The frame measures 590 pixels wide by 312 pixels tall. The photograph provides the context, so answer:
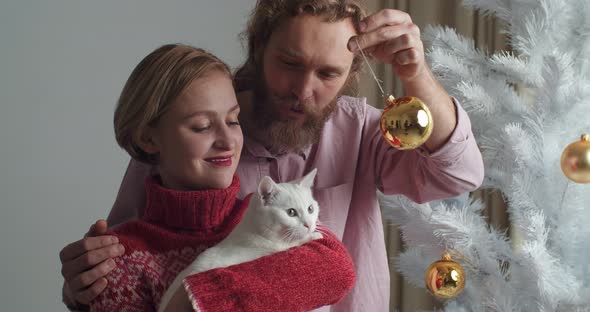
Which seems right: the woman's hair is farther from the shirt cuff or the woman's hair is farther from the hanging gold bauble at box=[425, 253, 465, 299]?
the hanging gold bauble at box=[425, 253, 465, 299]

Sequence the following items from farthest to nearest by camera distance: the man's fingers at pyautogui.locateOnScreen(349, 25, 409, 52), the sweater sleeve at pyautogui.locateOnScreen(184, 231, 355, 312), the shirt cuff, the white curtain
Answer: the white curtain, the shirt cuff, the man's fingers at pyautogui.locateOnScreen(349, 25, 409, 52), the sweater sleeve at pyautogui.locateOnScreen(184, 231, 355, 312)

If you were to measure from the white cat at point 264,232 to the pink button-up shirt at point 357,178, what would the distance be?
0.24m

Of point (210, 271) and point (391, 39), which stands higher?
point (391, 39)

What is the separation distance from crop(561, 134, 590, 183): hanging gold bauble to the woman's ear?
646 millimetres

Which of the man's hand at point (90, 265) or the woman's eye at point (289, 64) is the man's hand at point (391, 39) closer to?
the woman's eye at point (289, 64)

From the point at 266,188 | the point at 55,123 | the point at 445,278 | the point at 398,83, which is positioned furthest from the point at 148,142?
the point at 398,83

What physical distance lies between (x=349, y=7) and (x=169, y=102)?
365 millimetres

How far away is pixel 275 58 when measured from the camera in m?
1.07

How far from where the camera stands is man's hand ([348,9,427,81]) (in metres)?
0.83

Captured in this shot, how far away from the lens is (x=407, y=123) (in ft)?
2.51

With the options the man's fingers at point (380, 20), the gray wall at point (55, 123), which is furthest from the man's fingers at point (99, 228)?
the gray wall at point (55, 123)

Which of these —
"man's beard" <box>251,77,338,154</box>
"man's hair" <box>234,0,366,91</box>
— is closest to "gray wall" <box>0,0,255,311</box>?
"man's hair" <box>234,0,366,91</box>

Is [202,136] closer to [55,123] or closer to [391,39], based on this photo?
[391,39]

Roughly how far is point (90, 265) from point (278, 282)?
246mm
